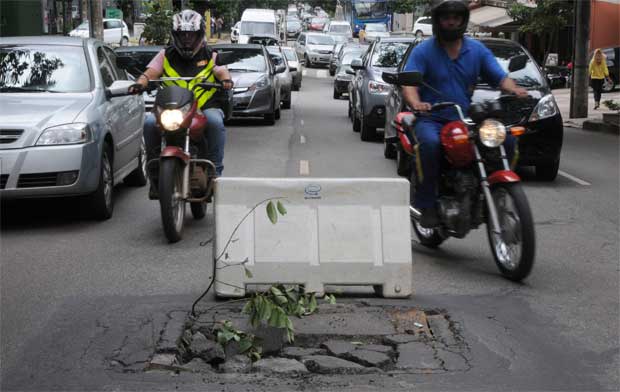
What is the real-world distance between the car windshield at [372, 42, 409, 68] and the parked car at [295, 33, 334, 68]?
1362 inches

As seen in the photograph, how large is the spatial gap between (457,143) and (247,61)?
14.7 metres

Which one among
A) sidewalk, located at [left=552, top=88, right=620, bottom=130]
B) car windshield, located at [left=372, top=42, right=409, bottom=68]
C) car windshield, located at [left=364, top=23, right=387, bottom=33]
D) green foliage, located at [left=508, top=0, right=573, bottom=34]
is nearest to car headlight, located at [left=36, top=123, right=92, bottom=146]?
car windshield, located at [left=372, top=42, right=409, bottom=68]

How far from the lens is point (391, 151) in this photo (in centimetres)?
1573

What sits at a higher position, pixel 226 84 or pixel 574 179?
pixel 226 84

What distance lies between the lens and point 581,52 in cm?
2438

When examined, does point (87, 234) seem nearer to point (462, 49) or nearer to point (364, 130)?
point (462, 49)

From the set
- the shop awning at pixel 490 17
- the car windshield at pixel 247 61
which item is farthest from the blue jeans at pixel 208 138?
the shop awning at pixel 490 17

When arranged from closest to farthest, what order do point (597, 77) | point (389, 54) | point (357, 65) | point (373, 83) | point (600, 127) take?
point (357, 65) < point (373, 83) < point (389, 54) < point (600, 127) < point (597, 77)

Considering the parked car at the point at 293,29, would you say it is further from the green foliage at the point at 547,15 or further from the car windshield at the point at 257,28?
the green foliage at the point at 547,15

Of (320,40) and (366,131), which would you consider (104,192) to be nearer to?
(366,131)

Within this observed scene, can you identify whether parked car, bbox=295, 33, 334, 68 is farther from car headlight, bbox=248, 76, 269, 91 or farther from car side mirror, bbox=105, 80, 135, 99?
car side mirror, bbox=105, 80, 135, 99

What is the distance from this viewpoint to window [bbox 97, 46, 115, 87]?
1097 centimetres

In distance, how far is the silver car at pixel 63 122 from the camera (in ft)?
31.0

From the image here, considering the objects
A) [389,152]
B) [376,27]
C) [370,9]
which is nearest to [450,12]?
[389,152]
